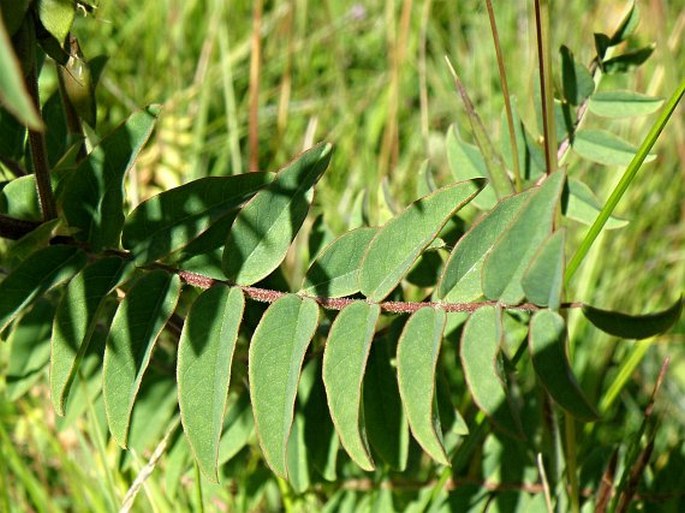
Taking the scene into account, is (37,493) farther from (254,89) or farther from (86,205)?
(254,89)

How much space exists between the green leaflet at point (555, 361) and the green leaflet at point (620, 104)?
0.41m

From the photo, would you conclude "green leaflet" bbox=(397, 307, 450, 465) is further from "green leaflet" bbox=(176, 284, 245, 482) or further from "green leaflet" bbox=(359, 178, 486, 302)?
"green leaflet" bbox=(176, 284, 245, 482)

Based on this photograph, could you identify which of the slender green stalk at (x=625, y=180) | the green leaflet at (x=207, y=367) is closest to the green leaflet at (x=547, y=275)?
the slender green stalk at (x=625, y=180)

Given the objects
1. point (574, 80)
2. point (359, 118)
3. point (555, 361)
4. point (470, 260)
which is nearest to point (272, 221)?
point (470, 260)

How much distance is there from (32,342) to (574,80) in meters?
0.74

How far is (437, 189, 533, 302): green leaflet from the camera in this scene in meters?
0.80

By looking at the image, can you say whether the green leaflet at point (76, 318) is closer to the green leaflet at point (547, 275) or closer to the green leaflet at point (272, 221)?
the green leaflet at point (272, 221)

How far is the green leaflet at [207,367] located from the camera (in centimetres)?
81

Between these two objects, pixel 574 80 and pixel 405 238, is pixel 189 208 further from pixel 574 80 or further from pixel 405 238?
pixel 574 80

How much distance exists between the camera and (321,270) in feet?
2.88

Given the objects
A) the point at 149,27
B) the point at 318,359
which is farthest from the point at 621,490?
the point at 149,27

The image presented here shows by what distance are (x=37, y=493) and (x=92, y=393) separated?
0.23 metres

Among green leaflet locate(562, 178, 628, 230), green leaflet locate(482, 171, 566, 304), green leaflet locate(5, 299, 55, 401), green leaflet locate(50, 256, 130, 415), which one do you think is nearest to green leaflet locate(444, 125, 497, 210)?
green leaflet locate(562, 178, 628, 230)

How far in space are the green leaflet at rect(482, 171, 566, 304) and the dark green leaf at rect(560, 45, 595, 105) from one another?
374 mm
